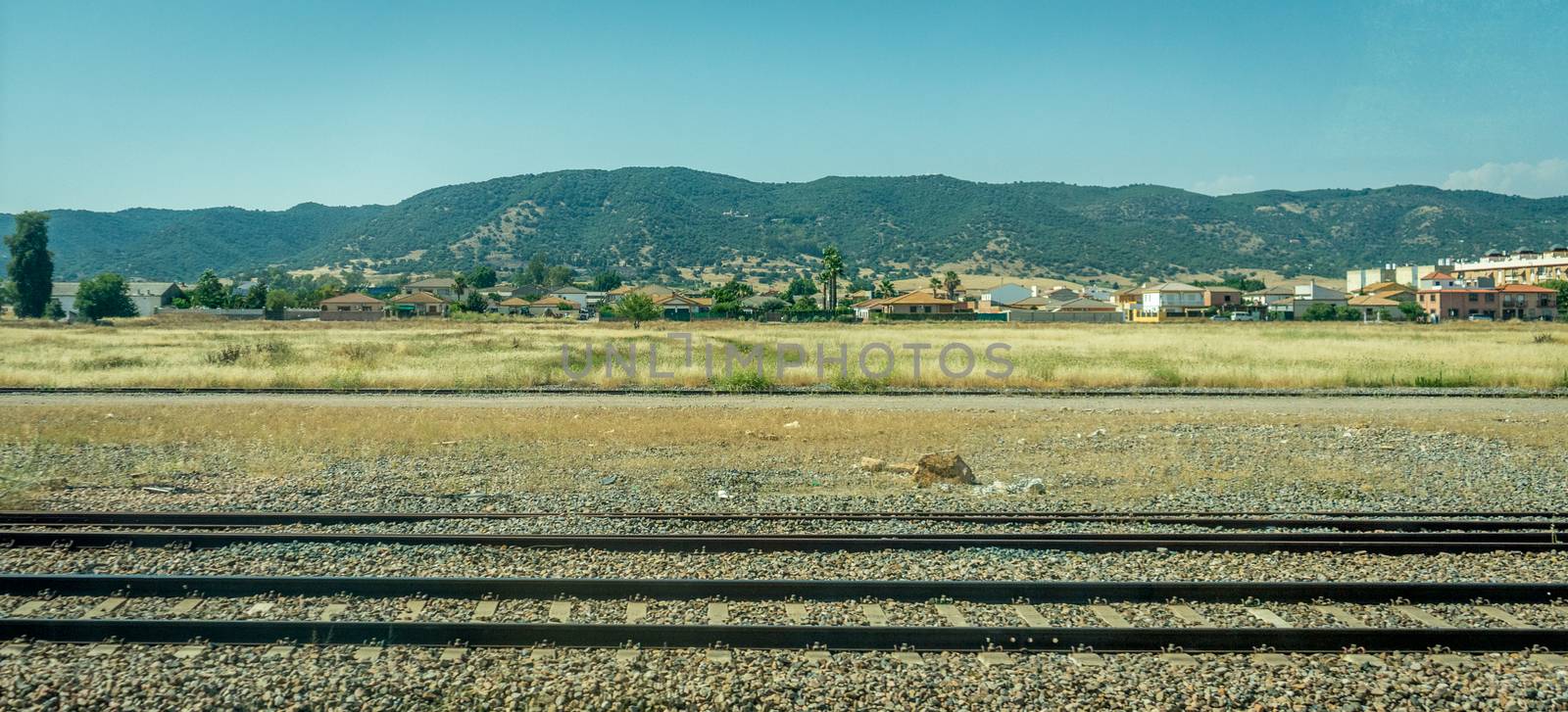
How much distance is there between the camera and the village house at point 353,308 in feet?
346

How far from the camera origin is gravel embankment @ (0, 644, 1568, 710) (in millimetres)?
6016

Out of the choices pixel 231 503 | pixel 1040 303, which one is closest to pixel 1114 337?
pixel 231 503

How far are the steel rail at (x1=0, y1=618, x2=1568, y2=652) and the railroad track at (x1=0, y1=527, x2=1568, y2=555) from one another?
2.55 metres

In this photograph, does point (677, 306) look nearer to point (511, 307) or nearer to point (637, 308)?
point (511, 307)

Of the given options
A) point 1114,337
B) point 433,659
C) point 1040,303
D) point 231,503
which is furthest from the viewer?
point 1040,303

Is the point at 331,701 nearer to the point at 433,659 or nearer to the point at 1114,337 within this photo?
the point at 433,659

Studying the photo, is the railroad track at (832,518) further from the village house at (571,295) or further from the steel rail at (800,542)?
the village house at (571,295)

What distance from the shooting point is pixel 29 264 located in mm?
91125

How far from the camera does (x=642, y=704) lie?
5.99 m

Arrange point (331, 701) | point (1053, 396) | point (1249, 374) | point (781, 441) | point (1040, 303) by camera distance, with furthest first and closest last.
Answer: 1. point (1040, 303)
2. point (1249, 374)
3. point (1053, 396)
4. point (781, 441)
5. point (331, 701)

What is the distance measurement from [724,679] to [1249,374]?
29641 millimetres

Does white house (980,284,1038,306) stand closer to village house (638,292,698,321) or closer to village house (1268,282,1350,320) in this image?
village house (1268,282,1350,320)

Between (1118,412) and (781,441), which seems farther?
(1118,412)

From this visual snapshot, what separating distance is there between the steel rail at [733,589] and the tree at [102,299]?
318ft
